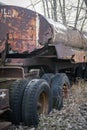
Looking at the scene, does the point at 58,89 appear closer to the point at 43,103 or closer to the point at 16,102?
the point at 43,103

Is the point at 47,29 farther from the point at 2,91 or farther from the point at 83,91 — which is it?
the point at 2,91

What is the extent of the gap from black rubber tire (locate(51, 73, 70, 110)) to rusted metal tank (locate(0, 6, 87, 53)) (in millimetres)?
972

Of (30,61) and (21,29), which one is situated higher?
(21,29)

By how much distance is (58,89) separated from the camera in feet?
30.4

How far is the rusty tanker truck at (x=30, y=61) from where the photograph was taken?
7293mm

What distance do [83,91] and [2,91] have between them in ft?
16.8

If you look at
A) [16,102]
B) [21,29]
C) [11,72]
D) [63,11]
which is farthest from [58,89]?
[63,11]

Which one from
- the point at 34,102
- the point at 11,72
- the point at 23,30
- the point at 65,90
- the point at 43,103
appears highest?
the point at 23,30

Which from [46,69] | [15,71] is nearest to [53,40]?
[46,69]

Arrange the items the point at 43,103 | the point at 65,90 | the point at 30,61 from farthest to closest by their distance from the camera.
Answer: the point at 65,90 < the point at 30,61 < the point at 43,103

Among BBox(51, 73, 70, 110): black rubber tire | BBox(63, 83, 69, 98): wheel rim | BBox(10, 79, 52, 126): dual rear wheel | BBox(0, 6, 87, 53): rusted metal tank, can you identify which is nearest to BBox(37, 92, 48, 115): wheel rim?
BBox(10, 79, 52, 126): dual rear wheel

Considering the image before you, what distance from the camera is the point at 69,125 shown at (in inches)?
285

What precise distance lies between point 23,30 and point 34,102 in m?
2.58

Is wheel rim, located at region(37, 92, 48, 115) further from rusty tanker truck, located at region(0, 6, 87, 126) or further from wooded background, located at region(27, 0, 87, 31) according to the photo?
wooded background, located at region(27, 0, 87, 31)
